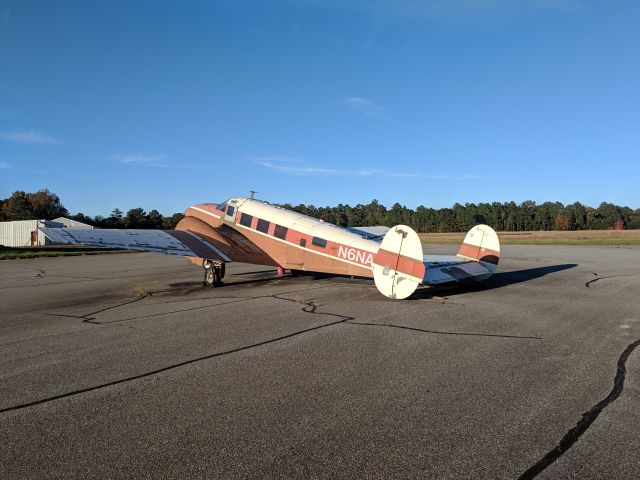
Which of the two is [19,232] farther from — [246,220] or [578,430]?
[578,430]

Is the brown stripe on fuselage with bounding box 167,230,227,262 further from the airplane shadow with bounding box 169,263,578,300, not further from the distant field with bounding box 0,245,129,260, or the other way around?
the distant field with bounding box 0,245,129,260

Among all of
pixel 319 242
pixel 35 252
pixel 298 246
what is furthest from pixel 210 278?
pixel 35 252

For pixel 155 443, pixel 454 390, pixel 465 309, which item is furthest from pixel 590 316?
pixel 155 443

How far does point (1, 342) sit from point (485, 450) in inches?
336

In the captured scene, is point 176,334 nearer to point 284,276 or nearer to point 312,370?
point 312,370

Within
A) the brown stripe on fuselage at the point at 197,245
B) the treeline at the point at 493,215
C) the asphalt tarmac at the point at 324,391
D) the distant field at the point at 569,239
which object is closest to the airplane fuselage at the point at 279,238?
the brown stripe on fuselage at the point at 197,245

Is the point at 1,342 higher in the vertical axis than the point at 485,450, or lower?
lower

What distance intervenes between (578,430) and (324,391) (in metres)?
2.67

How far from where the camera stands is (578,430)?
430cm

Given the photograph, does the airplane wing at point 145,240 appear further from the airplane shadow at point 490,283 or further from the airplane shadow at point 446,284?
the airplane shadow at point 490,283

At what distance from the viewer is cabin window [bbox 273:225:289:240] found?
15.9m

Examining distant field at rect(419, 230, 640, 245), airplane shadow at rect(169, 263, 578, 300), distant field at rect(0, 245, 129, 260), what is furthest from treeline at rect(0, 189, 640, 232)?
airplane shadow at rect(169, 263, 578, 300)

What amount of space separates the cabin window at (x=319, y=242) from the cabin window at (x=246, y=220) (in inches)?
133

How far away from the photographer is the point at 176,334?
854 cm
